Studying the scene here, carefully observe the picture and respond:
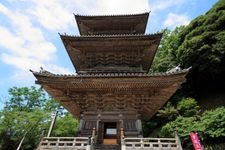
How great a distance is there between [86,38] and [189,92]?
20.0 metres

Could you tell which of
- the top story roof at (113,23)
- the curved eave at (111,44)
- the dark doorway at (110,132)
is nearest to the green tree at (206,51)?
the top story roof at (113,23)

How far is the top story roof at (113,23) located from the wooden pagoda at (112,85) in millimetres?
3463

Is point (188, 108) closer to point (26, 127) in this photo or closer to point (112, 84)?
point (112, 84)

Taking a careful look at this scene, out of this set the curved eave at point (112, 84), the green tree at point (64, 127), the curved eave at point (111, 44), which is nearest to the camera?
the curved eave at point (112, 84)

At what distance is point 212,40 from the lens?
28.6 m

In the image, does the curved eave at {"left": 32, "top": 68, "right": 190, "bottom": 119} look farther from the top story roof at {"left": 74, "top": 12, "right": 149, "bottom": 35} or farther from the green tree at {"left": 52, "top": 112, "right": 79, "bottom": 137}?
the green tree at {"left": 52, "top": 112, "right": 79, "bottom": 137}

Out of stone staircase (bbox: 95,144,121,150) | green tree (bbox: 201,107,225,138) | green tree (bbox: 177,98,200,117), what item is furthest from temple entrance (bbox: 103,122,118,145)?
green tree (bbox: 177,98,200,117)

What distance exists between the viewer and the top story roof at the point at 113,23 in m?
18.6

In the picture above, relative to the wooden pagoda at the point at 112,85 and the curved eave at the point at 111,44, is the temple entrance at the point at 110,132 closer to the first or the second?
the wooden pagoda at the point at 112,85

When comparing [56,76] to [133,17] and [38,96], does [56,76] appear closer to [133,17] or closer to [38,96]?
[133,17]

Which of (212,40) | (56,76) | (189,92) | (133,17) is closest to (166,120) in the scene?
(189,92)

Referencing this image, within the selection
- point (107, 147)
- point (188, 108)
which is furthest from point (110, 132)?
point (188, 108)

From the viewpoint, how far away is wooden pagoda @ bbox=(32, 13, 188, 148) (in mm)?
12719

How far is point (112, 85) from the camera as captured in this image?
13.0 metres
